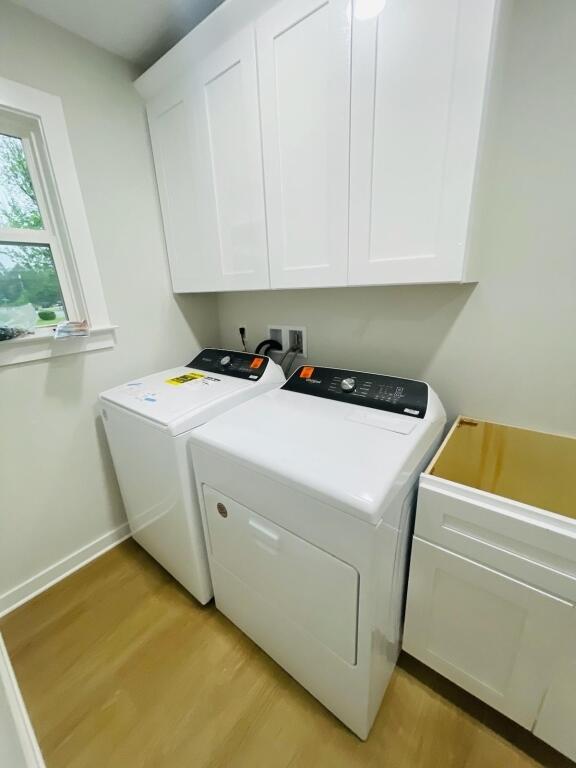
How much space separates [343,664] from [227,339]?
67.4 inches

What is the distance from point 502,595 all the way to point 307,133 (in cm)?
153

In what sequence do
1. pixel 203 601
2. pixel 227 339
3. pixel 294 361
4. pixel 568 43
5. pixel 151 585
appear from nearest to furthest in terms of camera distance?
pixel 568 43 < pixel 203 601 < pixel 151 585 < pixel 294 361 < pixel 227 339

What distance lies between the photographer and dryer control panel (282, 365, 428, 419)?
1.12m

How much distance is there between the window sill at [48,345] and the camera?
1.26 metres

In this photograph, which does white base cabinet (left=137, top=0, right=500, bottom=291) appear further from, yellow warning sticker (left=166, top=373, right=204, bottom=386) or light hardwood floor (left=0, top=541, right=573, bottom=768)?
light hardwood floor (left=0, top=541, right=573, bottom=768)

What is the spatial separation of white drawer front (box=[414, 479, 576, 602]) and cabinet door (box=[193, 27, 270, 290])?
1050 mm

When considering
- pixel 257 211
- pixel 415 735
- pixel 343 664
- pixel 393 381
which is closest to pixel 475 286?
pixel 393 381

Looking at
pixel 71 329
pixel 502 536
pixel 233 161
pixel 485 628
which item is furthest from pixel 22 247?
pixel 485 628

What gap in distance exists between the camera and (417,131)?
0.88m

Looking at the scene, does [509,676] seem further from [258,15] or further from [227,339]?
[258,15]

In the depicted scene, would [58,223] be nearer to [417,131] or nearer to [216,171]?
[216,171]

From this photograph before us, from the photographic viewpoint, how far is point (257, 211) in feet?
4.10

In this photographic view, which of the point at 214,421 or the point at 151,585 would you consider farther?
the point at 151,585

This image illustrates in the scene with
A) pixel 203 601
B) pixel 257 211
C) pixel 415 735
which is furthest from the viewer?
pixel 203 601
